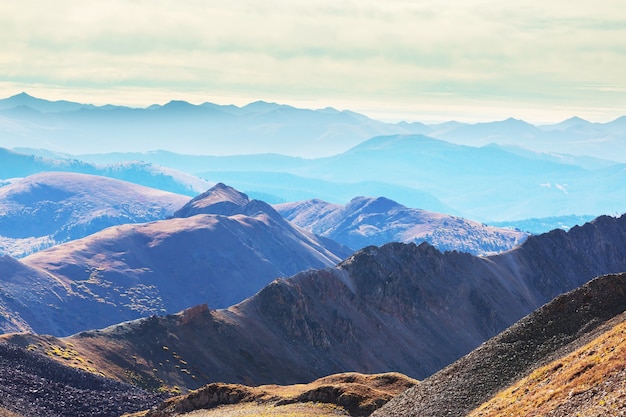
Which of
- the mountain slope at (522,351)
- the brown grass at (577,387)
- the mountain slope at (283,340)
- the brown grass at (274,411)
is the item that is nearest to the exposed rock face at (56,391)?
the mountain slope at (283,340)

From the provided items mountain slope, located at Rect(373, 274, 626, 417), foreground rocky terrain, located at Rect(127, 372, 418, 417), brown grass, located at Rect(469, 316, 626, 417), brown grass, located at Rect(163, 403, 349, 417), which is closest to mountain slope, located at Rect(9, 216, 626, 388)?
foreground rocky terrain, located at Rect(127, 372, 418, 417)

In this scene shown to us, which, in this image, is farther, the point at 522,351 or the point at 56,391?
the point at 56,391

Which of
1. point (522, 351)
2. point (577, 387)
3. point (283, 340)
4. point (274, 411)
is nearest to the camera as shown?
point (577, 387)

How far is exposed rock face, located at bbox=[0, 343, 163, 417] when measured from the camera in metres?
94.5

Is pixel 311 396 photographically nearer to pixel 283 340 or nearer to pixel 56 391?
pixel 56 391

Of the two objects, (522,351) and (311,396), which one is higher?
(522,351)

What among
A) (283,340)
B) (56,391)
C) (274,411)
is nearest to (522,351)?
(274,411)

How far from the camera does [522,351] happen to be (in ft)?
216

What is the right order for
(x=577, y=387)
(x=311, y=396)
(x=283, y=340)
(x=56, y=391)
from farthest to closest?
(x=283, y=340) < (x=56, y=391) < (x=311, y=396) < (x=577, y=387)

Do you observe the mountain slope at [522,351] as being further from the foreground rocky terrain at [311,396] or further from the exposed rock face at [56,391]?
the exposed rock face at [56,391]

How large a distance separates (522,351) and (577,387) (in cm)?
1811

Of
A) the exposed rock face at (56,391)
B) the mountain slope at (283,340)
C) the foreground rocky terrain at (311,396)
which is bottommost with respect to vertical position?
the mountain slope at (283,340)

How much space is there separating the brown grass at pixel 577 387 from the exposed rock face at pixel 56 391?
55129mm

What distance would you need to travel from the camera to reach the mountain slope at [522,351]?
6288 centimetres
